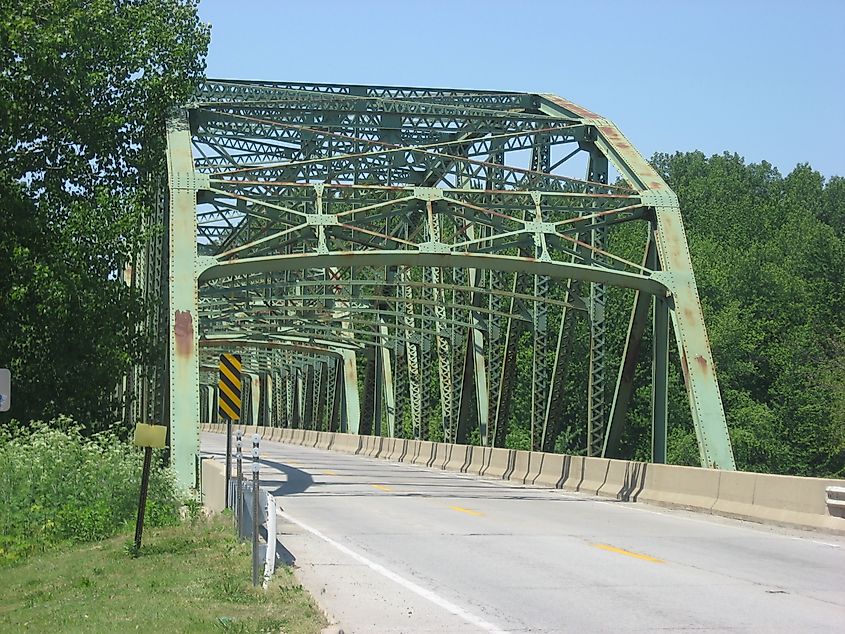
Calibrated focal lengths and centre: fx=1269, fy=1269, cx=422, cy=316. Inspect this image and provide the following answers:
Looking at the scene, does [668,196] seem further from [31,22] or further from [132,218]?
[31,22]

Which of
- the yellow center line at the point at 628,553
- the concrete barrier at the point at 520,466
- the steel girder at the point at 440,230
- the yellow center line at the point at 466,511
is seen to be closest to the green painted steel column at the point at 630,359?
the steel girder at the point at 440,230

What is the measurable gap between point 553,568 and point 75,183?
2088cm

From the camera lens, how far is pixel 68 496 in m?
19.7

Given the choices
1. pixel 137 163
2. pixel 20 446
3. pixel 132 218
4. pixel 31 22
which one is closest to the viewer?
pixel 20 446

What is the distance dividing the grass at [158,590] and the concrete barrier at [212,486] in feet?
2.05

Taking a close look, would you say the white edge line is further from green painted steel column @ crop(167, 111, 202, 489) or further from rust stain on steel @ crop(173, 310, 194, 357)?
rust stain on steel @ crop(173, 310, 194, 357)

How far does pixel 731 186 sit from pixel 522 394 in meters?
34.6

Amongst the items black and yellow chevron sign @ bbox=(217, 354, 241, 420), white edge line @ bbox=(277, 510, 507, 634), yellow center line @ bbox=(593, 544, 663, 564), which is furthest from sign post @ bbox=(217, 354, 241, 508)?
yellow center line @ bbox=(593, 544, 663, 564)

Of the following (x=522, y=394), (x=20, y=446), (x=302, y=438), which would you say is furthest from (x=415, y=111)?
(x=522, y=394)

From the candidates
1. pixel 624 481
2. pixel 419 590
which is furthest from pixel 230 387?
pixel 419 590

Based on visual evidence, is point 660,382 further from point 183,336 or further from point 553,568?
point 553,568

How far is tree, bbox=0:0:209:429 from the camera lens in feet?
90.3

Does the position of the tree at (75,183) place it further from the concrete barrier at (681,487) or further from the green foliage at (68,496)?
the concrete barrier at (681,487)

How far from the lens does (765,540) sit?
53.3ft
